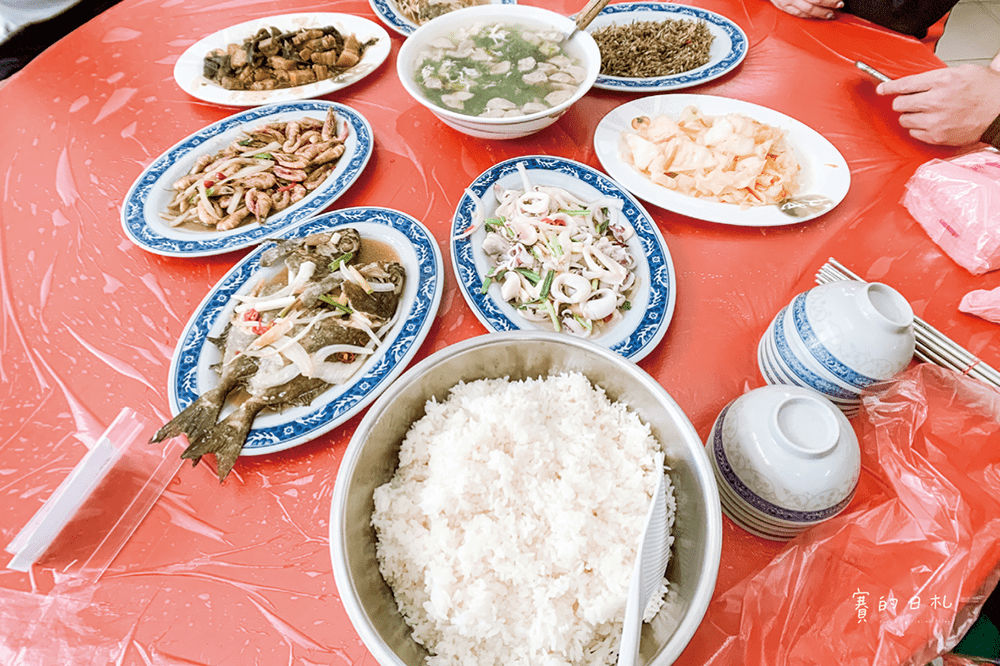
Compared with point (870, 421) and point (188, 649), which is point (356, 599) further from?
point (870, 421)

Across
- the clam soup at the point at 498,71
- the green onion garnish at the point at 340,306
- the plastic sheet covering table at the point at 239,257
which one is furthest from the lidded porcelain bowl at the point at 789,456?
the clam soup at the point at 498,71

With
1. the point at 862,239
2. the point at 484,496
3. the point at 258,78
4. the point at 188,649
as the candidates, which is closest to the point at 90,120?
the point at 258,78

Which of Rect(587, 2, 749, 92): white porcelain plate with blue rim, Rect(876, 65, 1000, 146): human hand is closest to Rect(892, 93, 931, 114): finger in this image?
Rect(876, 65, 1000, 146): human hand

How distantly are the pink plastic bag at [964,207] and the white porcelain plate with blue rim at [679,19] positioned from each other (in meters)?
0.95

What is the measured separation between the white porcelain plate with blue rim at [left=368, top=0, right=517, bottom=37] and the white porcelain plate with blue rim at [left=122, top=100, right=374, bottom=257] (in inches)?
26.8

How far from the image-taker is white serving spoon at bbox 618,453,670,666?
727 millimetres

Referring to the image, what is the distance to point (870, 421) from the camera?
1.04 metres

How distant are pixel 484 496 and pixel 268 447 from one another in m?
0.55

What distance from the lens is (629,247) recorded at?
4.85 ft

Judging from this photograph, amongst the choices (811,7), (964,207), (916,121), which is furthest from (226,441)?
(811,7)

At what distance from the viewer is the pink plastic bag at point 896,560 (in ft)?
2.63

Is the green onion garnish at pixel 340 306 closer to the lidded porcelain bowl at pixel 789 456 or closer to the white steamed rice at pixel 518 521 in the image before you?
the white steamed rice at pixel 518 521

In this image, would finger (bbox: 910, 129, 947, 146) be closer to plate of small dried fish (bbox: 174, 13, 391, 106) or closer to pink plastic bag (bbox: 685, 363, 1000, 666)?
pink plastic bag (bbox: 685, 363, 1000, 666)

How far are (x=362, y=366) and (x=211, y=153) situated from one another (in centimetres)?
124
